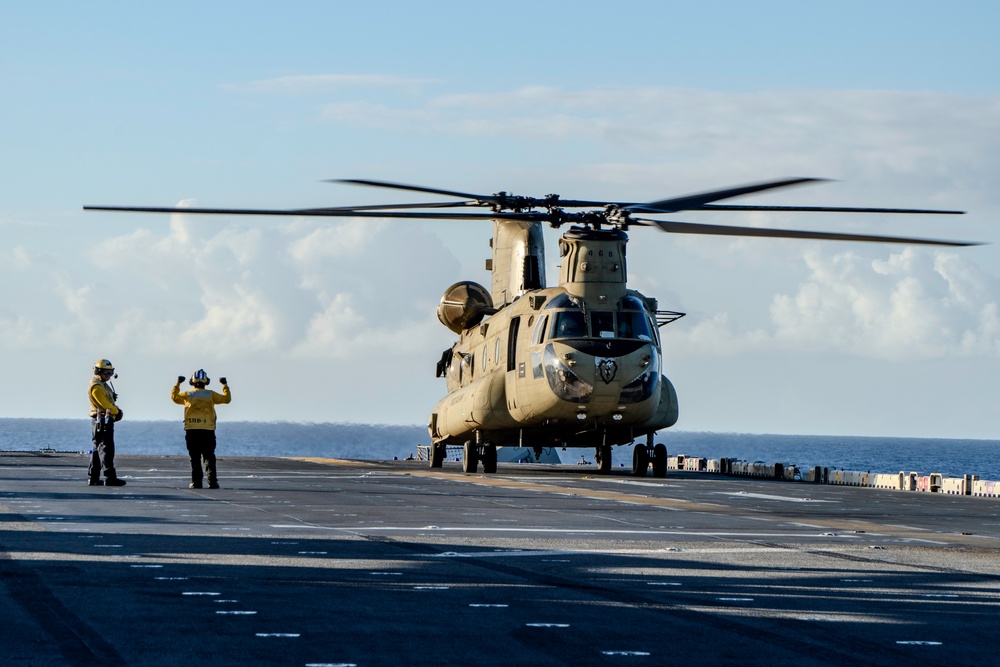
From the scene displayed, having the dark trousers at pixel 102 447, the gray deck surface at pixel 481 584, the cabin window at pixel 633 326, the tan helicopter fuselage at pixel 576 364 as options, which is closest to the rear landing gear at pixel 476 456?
the tan helicopter fuselage at pixel 576 364

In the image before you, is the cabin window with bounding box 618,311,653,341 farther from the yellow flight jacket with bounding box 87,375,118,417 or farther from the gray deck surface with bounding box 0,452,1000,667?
the yellow flight jacket with bounding box 87,375,118,417

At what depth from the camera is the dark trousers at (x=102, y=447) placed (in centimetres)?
2433

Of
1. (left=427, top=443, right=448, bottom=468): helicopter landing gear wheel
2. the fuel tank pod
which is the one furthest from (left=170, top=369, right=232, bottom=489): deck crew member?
(left=427, top=443, right=448, bottom=468): helicopter landing gear wheel

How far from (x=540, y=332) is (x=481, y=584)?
22.7 meters

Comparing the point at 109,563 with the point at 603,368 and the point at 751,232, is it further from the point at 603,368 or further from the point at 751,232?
the point at 603,368

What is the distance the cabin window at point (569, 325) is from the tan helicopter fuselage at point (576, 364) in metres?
0.02

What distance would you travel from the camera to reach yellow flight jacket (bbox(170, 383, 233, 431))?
2486 centimetres

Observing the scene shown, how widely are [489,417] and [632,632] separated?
27.4 metres

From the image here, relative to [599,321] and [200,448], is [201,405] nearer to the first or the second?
[200,448]

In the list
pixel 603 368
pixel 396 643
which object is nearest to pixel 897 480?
pixel 603 368

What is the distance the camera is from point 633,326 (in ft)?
110

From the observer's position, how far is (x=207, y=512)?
763 inches

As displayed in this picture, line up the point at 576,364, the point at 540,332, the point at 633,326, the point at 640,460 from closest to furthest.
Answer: the point at 576,364, the point at 633,326, the point at 540,332, the point at 640,460

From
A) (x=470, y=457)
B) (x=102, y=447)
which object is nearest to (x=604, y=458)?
(x=470, y=457)
